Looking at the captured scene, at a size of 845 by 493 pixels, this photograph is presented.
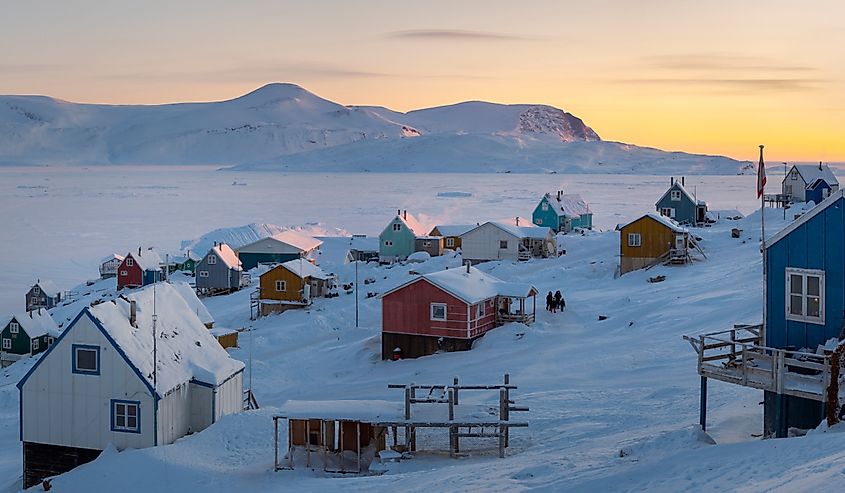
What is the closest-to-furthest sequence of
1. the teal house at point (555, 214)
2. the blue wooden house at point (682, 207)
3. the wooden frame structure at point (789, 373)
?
the wooden frame structure at point (789, 373) → the blue wooden house at point (682, 207) → the teal house at point (555, 214)

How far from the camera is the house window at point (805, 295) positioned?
2092 cm

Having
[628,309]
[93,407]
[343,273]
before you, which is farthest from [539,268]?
[93,407]

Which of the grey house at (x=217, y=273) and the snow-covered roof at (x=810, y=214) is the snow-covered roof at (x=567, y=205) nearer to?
the grey house at (x=217, y=273)

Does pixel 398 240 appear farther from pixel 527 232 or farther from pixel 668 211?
pixel 668 211

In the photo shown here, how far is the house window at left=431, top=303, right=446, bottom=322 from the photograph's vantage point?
138 feet

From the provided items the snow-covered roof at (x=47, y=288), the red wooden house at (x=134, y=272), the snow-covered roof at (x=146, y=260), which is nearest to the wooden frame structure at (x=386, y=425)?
the snow-covered roof at (x=47, y=288)

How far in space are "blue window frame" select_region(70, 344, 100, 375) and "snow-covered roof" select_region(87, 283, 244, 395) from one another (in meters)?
0.85

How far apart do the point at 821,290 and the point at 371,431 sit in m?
11.7

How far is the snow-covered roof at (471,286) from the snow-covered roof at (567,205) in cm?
5084

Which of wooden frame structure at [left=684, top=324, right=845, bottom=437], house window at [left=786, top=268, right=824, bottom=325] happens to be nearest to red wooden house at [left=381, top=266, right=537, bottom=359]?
wooden frame structure at [left=684, top=324, right=845, bottom=437]

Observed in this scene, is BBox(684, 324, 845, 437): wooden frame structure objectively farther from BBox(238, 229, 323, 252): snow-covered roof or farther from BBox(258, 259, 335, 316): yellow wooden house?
BBox(238, 229, 323, 252): snow-covered roof

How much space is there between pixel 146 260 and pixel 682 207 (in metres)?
48.4

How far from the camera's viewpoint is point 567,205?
3920 inches

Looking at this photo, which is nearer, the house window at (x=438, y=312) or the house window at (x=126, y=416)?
the house window at (x=126, y=416)
